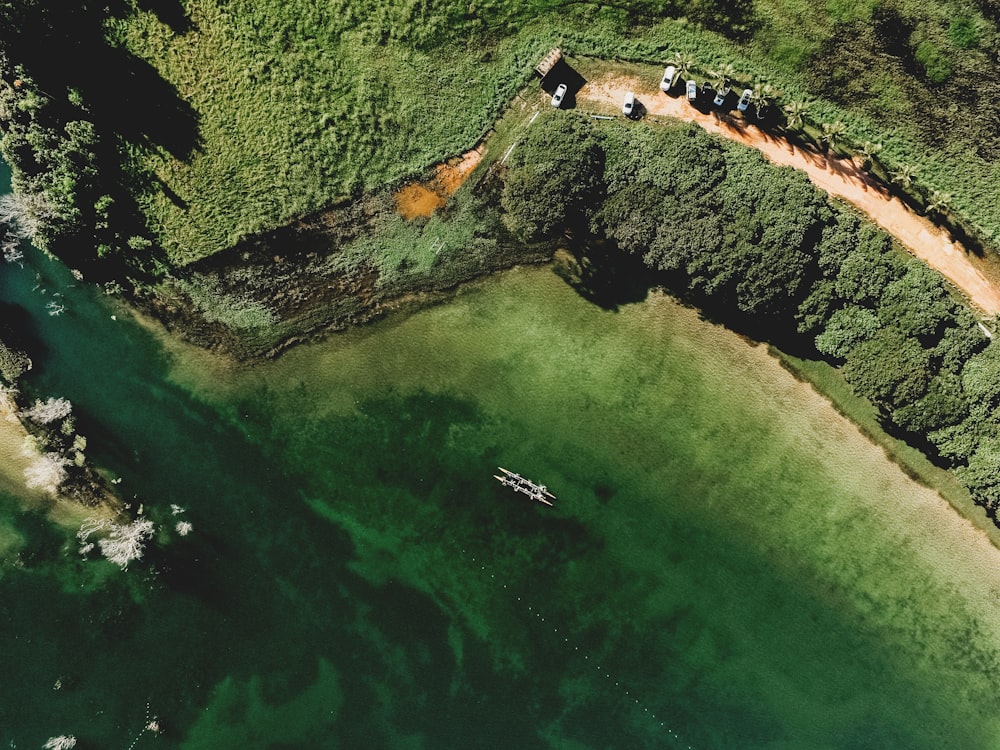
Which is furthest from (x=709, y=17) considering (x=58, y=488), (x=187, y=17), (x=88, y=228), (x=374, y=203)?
(x=58, y=488)

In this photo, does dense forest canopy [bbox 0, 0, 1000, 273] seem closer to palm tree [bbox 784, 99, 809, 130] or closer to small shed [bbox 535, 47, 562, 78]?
palm tree [bbox 784, 99, 809, 130]

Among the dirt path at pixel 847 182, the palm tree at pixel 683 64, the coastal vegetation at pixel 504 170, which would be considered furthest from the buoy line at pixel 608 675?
the palm tree at pixel 683 64

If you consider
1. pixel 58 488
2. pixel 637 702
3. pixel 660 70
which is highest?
pixel 660 70

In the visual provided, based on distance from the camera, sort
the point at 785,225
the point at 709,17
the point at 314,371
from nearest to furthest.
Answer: the point at 785,225
the point at 709,17
the point at 314,371

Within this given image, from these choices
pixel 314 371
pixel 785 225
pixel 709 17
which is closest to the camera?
pixel 785 225

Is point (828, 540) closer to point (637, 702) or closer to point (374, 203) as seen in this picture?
point (637, 702)

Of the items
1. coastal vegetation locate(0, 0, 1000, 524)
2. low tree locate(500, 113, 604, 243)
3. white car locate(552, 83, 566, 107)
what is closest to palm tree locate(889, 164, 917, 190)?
coastal vegetation locate(0, 0, 1000, 524)
